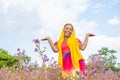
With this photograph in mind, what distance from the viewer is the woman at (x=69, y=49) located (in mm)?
8531

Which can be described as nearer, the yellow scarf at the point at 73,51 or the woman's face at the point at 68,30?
the yellow scarf at the point at 73,51

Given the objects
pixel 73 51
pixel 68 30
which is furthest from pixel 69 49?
pixel 68 30

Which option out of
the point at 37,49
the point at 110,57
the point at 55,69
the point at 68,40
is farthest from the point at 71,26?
the point at 110,57

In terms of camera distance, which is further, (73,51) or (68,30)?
(68,30)

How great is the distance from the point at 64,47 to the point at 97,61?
8.40ft

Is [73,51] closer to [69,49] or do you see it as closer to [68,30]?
[69,49]

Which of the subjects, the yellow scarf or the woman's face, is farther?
the woman's face

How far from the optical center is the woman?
8.53 metres

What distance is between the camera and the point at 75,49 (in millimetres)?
8656

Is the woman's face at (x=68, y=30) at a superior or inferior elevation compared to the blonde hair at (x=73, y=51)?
superior

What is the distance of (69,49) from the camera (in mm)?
8617

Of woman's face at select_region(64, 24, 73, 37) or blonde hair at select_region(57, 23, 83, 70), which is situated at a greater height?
woman's face at select_region(64, 24, 73, 37)

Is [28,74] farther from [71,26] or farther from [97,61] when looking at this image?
[71,26]

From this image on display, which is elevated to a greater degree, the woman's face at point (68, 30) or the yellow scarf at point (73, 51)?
the woman's face at point (68, 30)
